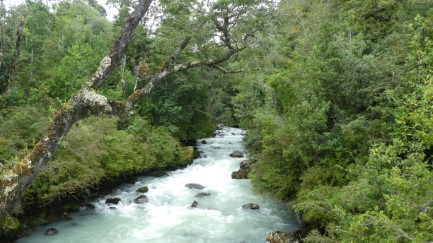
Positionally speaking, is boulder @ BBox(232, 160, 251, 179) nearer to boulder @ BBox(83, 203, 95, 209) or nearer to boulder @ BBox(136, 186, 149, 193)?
boulder @ BBox(136, 186, 149, 193)

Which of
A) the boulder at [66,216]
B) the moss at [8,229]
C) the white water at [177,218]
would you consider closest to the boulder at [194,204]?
the white water at [177,218]

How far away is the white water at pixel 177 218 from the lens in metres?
11.9

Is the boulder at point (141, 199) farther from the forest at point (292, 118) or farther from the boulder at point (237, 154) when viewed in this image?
the boulder at point (237, 154)

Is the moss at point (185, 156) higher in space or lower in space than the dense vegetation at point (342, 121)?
lower

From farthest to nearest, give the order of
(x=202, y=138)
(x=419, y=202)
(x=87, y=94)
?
1. (x=202, y=138)
2. (x=87, y=94)
3. (x=419, y=202)

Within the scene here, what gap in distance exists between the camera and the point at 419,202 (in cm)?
555

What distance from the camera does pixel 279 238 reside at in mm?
10930

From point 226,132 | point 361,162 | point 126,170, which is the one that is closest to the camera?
point 361,162

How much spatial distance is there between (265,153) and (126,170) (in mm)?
7945

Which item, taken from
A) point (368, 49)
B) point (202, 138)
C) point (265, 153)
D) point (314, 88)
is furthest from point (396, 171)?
point (202, 138)

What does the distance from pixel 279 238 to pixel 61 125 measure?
8129 millimetres

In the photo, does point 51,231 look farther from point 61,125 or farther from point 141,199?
point 61,125

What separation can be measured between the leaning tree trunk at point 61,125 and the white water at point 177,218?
571cm

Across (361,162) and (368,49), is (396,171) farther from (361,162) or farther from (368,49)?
(368,49)
